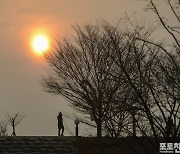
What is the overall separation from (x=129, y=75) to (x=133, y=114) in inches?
36.1

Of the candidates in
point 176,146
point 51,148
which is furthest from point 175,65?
point 51,148

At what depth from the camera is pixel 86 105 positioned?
82.3 ft

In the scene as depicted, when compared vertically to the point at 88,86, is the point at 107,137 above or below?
below

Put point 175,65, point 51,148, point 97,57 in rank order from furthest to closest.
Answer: point 97,57 → point 51,148 → point 175,65

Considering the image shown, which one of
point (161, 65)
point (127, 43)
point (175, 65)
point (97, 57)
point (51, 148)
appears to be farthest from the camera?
point (97, 57)

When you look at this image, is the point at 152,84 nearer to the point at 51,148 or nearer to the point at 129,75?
the point at 129,75

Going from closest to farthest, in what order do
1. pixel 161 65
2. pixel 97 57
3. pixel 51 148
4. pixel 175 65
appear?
1. pixel 175 65
2. pixel 161 65
3. pixel 51 148
4. pixel 97 57

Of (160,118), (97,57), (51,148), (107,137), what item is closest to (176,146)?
(160,118)

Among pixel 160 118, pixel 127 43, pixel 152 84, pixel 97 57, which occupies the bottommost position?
pixel 160 118

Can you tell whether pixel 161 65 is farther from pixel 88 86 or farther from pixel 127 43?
pixel 88 86

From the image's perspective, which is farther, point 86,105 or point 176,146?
point 86,105

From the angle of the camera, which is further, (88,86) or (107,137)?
(88,86)

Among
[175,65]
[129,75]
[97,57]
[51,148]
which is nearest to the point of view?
[175,65]

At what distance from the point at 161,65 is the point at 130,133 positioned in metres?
1.96
